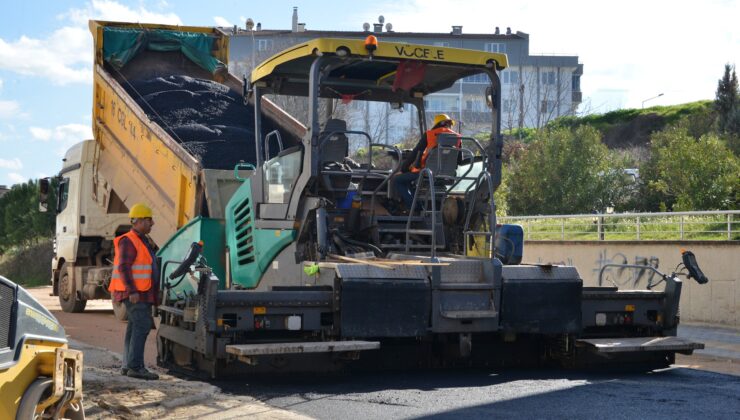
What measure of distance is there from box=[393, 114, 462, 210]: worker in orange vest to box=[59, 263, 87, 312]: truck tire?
29.2ft

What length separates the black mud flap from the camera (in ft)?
27.6

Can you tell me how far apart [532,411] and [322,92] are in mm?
3990

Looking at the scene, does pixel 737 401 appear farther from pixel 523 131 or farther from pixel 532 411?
pixel 523 131

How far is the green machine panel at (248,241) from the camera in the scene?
947 cm

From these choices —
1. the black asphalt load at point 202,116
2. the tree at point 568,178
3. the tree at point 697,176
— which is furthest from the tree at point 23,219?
the black asphalt load at point 202,116

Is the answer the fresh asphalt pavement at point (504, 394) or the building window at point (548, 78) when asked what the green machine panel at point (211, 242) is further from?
the building window at point (548, 78)

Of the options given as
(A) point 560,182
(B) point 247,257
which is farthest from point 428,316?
(A) point 560,182

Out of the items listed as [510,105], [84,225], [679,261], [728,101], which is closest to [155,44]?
[84,225]

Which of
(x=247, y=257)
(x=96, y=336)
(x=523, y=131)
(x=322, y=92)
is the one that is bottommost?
(x=96, y=336)

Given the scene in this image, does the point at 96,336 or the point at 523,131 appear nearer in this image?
the point at 96,336

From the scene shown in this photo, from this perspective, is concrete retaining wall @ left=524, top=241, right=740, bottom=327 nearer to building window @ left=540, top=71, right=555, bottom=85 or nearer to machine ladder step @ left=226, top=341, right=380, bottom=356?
machine ladder step @ left=226, top=341, right=380, bottom=356

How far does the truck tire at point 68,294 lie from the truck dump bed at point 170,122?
190cm

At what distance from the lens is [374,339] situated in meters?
8.66

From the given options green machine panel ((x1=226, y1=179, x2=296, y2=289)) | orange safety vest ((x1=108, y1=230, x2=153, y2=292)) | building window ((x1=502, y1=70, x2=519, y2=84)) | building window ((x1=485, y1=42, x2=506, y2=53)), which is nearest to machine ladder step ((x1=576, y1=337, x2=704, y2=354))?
green machine panel ((x1=226, y1=179, x2=296, y2=289))
